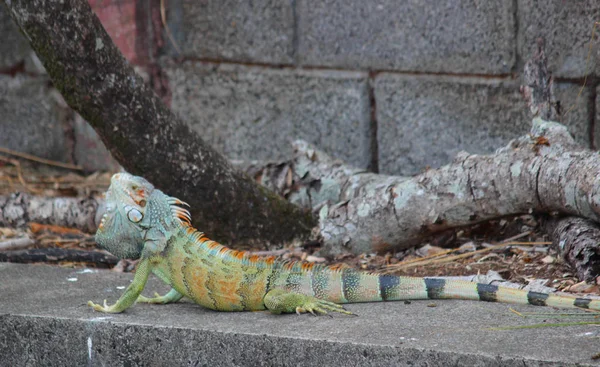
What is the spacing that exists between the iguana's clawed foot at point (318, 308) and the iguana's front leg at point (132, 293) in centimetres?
68

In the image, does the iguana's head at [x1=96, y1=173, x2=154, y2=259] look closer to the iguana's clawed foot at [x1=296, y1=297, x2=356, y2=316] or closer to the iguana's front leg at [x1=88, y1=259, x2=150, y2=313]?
the iguana's front leg at [x1=88, y1=259, x2=150, y2=313]

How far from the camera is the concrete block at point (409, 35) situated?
5.38 meters

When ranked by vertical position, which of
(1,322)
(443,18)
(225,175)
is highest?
(443,18)

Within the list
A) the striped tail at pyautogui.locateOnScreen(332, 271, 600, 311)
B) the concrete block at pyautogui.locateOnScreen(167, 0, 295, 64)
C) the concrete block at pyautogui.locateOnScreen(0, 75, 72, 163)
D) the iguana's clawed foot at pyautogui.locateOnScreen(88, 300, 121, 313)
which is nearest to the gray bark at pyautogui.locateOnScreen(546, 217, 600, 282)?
the striped tail at pyautogui.locateOnScreen(332, 271, 600, 311)

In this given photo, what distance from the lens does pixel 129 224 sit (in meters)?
3.70

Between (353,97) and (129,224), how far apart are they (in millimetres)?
2684

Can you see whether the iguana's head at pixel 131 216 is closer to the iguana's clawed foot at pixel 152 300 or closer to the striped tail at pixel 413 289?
the iguana's clawed foot at pixel 152 300

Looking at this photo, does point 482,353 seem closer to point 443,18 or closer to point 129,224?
point 129,224

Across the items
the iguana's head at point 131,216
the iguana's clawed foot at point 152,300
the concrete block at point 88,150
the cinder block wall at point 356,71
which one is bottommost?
the iguana's clawed foot at point 152,300

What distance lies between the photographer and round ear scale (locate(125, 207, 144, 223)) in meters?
3.68

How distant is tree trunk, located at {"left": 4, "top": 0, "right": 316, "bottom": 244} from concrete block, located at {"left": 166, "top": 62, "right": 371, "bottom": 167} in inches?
44.0

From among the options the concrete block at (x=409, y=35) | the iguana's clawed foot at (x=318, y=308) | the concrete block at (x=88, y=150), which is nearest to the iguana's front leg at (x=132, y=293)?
the iguana's clawed foot at (x=318, y=308)

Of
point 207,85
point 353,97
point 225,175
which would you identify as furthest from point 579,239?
point 207,85

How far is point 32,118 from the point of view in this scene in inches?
290
